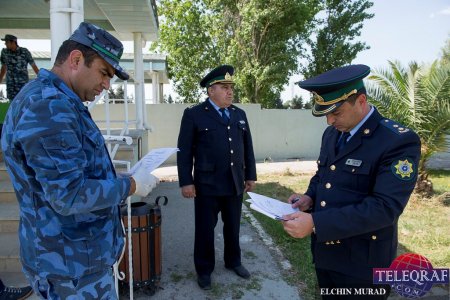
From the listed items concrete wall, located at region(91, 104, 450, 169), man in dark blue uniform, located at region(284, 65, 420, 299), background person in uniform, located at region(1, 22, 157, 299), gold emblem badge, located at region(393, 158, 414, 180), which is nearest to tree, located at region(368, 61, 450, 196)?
concrete wall, located at region(91, 104, 450, 169)

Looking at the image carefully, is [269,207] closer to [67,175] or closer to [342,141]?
[342,141]

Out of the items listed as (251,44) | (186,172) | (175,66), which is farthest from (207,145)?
(175,66)

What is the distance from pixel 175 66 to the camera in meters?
17.3

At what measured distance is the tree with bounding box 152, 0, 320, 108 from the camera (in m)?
13.7

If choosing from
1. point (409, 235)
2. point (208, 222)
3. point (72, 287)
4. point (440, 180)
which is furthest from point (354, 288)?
point (440, 180)

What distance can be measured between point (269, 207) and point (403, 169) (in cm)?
70

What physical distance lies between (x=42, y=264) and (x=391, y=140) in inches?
67.4

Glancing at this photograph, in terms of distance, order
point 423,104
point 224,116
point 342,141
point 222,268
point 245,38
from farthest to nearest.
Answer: point 245,38
point 423,104
point 222,268
point 224,116
point 342,141

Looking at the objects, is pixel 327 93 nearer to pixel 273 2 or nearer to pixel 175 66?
pixel 273 2

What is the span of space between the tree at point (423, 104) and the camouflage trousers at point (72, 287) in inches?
269

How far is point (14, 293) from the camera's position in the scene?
9.69ft

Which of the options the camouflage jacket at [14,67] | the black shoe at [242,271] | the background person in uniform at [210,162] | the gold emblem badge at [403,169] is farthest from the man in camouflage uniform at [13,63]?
the gold emblem badge at [403,169]

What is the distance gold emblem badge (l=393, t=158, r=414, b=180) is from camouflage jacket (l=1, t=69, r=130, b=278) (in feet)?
4.09

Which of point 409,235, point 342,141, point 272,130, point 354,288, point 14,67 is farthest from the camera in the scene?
point 272,130
